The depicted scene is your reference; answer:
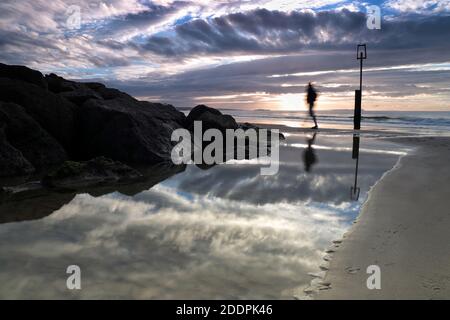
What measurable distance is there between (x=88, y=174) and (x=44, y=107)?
142 inches

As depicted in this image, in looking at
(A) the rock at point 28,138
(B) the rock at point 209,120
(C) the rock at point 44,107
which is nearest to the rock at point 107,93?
(B) the rock at point 209,120

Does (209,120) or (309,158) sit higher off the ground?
(209,120)

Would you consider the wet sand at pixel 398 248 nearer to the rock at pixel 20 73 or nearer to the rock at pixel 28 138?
the rock at pixel 28 138

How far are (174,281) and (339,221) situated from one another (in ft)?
8.35

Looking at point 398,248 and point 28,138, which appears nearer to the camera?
point 398,248

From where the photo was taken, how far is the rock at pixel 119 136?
9.82m

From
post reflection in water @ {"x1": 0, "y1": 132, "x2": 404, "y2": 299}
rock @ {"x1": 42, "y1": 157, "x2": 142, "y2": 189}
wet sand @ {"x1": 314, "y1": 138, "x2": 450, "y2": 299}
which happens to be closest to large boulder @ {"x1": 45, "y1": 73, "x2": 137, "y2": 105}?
rock @ {"x1": 42, "y1": 157, "x2": 142, "y2": 189}

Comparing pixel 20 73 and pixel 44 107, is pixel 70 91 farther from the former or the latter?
pixel 44 107

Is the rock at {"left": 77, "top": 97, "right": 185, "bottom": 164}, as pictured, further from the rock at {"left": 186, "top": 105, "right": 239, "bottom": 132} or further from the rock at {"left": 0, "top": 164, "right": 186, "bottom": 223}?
the rock at {"left": 186, "top": 105, "right": 239, "bottom": 132}

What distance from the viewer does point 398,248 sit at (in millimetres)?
3986

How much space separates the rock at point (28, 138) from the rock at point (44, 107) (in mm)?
573

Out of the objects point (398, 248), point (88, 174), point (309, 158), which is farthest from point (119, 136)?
point (398, 248)

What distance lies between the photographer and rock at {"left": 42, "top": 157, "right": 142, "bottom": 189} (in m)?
6.82

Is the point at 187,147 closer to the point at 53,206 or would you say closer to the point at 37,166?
the point at 37,166
